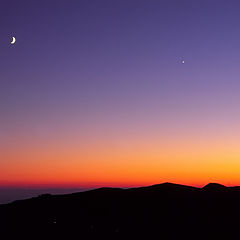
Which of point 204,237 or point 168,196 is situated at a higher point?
point 168,196

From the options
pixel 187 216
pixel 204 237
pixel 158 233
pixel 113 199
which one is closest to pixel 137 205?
pixel 113 199

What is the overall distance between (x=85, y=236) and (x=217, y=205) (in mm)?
24605

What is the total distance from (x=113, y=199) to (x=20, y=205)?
1779 cm

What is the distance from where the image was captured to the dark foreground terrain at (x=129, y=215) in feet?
142

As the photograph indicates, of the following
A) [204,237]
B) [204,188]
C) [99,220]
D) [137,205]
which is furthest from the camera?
[204,188]

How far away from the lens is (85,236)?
42125 mm

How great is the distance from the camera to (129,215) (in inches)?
2056

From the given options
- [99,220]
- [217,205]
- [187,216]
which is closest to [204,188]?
[217,205]

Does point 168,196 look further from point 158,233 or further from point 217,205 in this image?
point 158,233

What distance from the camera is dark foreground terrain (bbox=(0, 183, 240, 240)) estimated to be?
43188mm

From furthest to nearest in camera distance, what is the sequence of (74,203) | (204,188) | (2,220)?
(204,188)
(74,203)
(2,220)

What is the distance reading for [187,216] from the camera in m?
50.5

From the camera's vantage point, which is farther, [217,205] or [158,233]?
[217,205]

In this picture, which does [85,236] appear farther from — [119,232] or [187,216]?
[187,216]
